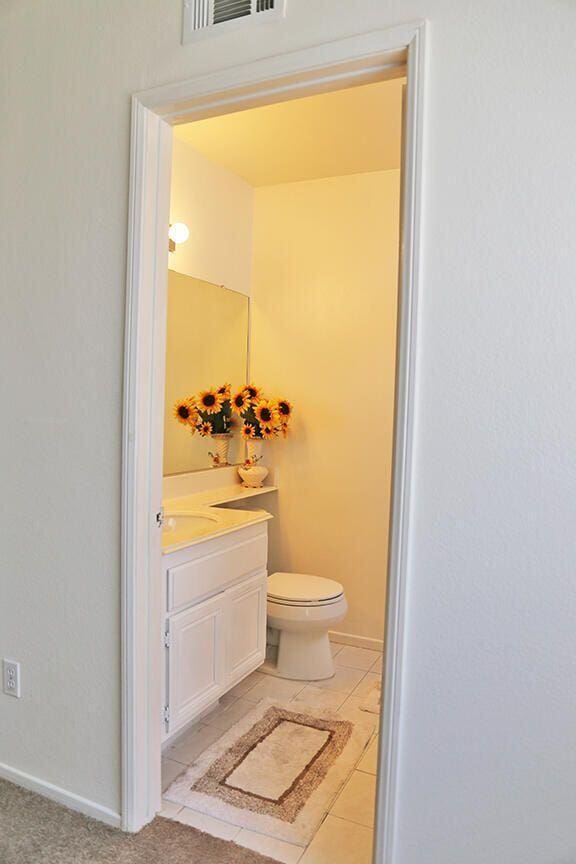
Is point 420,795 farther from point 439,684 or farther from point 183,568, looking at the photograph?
point 183,568

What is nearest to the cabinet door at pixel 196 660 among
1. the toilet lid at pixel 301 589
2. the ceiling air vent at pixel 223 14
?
the toilet lid at pixel 301 589

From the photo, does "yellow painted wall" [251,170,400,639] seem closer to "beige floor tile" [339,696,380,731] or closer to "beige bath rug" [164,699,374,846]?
"beige floor tile" [339,696,380,731]

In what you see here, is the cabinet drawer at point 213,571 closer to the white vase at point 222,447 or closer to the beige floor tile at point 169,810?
the beige floor tile at point 169,810

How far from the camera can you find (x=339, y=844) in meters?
1.76

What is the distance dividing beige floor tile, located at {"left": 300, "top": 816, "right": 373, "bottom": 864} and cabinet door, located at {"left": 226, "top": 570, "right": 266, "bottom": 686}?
2.40 ft

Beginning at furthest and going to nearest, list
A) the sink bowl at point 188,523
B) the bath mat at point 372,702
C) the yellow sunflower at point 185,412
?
the yellow sunflower at point 185,412, the bath mat at point 372,702, the sink bowl at point 188,523

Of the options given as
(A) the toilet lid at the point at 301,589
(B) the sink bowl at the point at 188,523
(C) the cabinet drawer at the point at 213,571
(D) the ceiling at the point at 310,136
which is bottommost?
(A) the toilet lid at the point at 301,589

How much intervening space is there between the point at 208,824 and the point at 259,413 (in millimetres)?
1959

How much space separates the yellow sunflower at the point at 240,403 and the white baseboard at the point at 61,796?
190 centimetres

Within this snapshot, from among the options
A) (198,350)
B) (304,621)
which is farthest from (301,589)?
(198,350)

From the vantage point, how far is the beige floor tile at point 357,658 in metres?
3.09

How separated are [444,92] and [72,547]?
5.24 ft

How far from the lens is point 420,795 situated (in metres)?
1.42

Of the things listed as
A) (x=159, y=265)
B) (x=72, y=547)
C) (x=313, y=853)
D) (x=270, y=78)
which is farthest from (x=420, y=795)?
(x=270, y=78)
